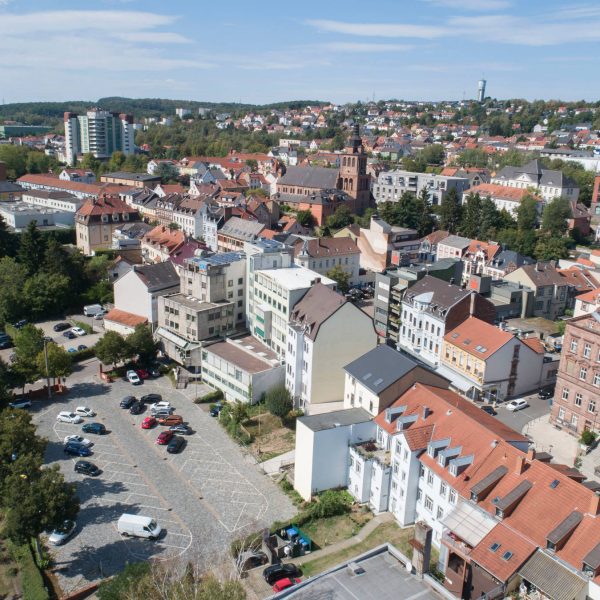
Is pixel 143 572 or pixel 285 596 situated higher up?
pixel 285 596

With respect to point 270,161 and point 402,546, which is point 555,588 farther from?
point 270,161

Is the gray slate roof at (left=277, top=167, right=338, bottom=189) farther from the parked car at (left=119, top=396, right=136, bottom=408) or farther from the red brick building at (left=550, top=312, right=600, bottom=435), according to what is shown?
the red brick building at (left=550, top=312, right=600, bottom=435)

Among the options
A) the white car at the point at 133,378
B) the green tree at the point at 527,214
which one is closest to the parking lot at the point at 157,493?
the white car at the point at 133,378

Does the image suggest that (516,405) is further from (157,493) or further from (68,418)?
(68,418)

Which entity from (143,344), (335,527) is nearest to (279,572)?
(335,527)

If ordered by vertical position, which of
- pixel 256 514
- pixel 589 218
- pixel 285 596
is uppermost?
pixel 589 218

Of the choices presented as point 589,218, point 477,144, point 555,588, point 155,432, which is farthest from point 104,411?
point 477,144

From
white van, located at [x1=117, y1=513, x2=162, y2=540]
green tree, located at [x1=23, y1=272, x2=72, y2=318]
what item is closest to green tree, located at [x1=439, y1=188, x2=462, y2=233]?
green tree, located at [x1=23, y1=272, x2=72, y2=318]
